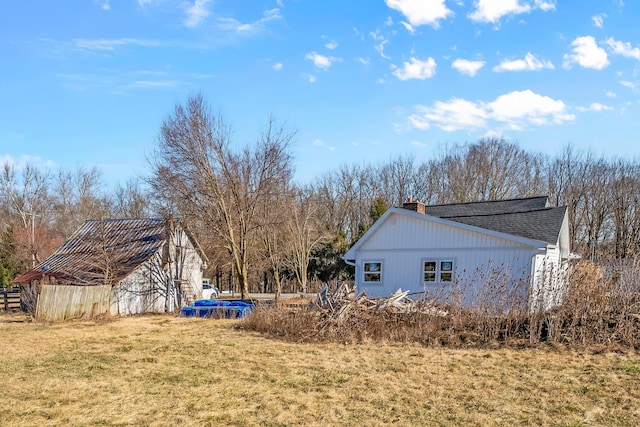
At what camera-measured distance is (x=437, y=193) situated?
4044cm

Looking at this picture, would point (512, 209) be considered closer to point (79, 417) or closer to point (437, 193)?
point (79, 417)

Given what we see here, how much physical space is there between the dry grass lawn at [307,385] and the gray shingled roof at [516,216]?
6626mm

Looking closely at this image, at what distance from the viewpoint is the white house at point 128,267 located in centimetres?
1950

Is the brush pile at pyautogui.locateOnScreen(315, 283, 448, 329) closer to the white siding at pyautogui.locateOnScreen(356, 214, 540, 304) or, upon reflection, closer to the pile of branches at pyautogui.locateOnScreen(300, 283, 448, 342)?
the pile of branches at pyautogui.locateOnScreen(300, 283, 448, 342)

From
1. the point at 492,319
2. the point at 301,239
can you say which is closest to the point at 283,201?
the point at 301,239

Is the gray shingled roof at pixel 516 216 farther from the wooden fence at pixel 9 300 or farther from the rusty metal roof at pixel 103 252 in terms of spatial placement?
the wooden fence at pixel 9 300

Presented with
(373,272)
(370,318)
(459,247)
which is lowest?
(370,318)

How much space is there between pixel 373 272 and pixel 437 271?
2.60 metres

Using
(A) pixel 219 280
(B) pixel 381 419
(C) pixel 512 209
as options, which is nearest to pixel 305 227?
(A) pixel 219 280

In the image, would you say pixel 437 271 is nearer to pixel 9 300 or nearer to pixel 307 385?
pixel 307 385

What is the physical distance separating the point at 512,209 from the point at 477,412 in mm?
14141

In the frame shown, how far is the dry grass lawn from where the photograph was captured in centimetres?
589

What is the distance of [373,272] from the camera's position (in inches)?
718

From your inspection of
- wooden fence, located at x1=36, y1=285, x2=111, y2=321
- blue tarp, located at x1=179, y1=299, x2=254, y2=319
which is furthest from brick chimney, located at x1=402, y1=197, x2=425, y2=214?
wooden fence, located at x1=36, y1=285, x2=111, y2=321
